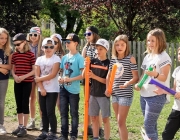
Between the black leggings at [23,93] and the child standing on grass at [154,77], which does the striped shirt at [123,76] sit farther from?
the black leggings at [23,93]

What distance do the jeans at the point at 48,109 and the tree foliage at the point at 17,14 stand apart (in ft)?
44.4

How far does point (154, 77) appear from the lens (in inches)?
186

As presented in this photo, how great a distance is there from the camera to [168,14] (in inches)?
621

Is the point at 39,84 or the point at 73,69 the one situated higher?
the point at 73,69

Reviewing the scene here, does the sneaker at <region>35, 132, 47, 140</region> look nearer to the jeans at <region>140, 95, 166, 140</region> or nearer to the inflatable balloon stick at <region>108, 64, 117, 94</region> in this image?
the inflatable balloon stick at <region>108, 64, 117, 94</region>

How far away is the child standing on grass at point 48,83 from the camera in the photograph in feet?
19.6

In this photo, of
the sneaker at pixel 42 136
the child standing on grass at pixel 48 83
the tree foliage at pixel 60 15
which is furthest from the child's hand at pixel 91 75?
the tree foliage at pixel 60 15

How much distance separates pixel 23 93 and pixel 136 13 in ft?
34.8

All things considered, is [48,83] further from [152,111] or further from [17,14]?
[17,14]

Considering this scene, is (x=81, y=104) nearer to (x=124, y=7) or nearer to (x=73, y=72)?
(x=73, y=72)

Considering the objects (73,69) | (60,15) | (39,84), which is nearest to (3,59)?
(39,84)

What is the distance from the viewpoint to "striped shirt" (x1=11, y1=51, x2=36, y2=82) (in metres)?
6.31

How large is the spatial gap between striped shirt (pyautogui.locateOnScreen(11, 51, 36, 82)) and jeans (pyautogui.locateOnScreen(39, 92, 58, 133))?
20.7 inches

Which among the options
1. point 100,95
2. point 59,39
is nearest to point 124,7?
point 59,39
